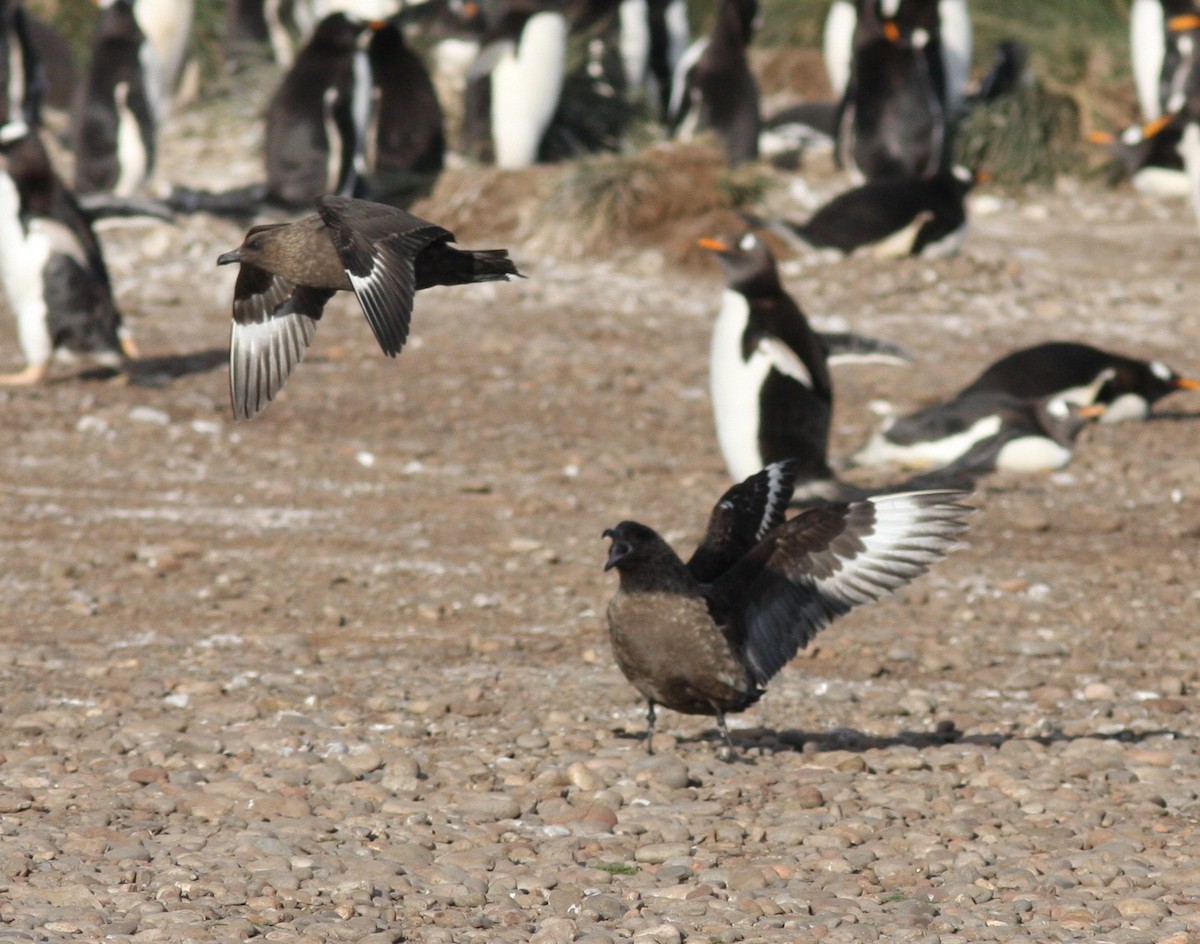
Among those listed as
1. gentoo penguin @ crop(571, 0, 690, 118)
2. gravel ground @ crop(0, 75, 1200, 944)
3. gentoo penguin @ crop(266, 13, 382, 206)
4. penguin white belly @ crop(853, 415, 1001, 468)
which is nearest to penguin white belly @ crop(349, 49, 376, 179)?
gentoo penguin @ crop(266, 13, 382, 206)

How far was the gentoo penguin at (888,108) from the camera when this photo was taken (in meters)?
12.1

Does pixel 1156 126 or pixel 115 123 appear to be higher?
pixel 115 123

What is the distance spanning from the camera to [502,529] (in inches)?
262

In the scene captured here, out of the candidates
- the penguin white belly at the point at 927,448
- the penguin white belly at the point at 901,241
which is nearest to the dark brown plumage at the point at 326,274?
the penguin white belly at the point at 927,448

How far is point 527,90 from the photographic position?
37.6 ft

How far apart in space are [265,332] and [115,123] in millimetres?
8355

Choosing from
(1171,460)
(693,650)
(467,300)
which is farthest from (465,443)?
(693,650)

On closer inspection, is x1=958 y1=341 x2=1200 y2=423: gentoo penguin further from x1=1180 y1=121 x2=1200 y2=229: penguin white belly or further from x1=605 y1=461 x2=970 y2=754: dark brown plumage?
x1=605 y1=461 x2=970 y2=754: dark brown plumage

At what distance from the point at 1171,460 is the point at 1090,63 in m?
6.72

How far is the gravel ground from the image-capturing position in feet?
11.8

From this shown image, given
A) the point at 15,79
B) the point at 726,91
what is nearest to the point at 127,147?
the point at 15,79

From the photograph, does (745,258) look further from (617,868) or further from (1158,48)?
(1158,48)

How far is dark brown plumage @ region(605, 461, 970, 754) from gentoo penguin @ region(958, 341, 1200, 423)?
369 centimetres

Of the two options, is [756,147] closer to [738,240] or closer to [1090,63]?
[1090,63]
